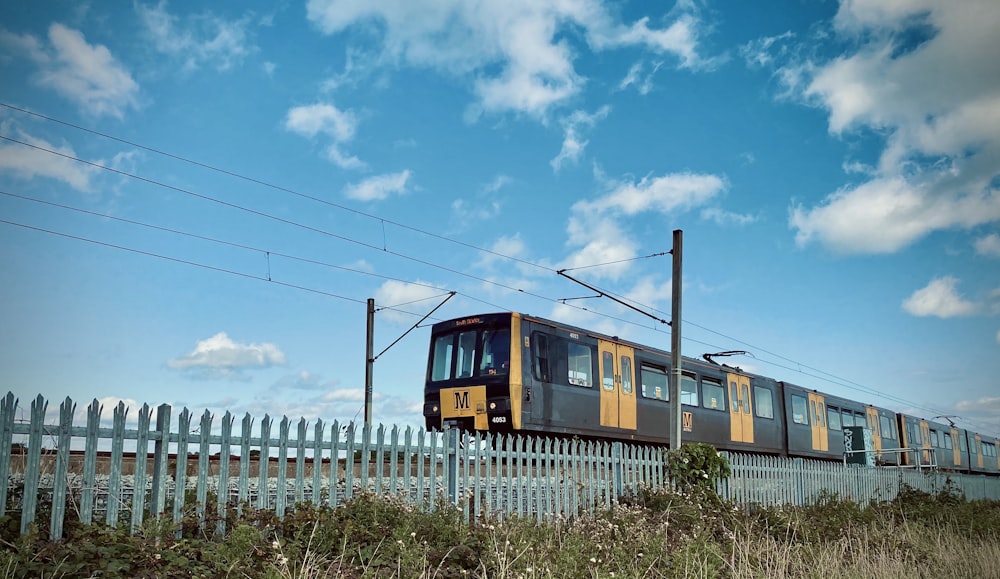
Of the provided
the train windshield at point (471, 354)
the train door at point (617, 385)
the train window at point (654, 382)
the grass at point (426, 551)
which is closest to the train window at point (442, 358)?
the train windshield at point (471, 354)

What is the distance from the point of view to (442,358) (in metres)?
15.8

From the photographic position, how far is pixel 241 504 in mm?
7059

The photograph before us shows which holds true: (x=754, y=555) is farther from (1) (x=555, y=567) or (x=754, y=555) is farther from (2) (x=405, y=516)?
(2) (x=405, y=516)

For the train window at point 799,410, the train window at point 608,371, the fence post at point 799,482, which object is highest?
the train window at point 608,371

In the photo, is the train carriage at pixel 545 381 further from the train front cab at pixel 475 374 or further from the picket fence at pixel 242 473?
the picket fence at pixel 242 473

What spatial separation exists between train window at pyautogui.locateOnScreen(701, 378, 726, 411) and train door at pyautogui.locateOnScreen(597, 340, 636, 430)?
327cm

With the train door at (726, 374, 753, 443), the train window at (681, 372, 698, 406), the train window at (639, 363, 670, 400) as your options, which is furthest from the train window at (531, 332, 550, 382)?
the train door at (726, 374, 753, 443)

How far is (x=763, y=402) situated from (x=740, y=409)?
1918 mm

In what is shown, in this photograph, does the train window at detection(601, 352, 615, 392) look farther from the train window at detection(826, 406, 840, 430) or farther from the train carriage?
the train window at detection(826, 406, 840, 430)

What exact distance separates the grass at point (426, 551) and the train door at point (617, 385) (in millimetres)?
5356

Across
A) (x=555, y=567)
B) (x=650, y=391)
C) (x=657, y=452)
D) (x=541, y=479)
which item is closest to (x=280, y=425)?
(x=555, y=567)

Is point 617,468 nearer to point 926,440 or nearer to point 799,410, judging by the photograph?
point 799,410

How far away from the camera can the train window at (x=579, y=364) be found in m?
15.5

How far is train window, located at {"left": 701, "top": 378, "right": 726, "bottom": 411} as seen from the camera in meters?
19.6
